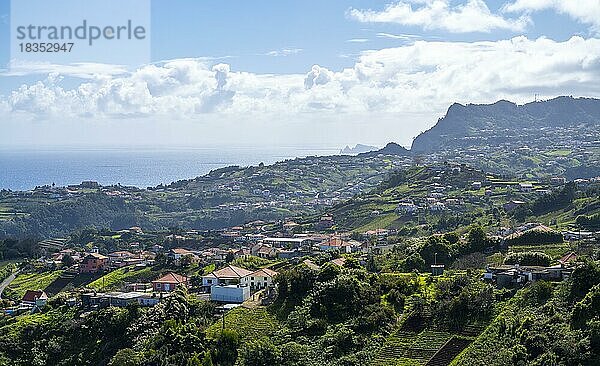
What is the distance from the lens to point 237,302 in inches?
1364

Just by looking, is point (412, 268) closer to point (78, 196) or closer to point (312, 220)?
point (312, 220)

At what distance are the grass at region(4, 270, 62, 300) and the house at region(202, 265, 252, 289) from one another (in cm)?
1527

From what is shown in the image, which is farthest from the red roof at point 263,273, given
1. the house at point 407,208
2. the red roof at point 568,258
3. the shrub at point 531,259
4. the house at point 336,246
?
the house at point 407,208

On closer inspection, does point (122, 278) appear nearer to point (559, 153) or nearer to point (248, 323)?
point (248, 323)

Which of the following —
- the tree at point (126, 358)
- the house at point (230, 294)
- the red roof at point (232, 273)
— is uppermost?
the red roof at point (232, 273)

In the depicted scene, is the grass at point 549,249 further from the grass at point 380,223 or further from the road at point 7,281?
the road at point 7,281

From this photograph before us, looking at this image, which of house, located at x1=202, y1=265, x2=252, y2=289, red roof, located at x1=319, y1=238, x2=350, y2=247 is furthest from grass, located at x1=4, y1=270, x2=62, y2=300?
red roof, located at x1=319, y1=238, x2=350, y2=247

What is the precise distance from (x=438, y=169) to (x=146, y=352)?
78.0 meters

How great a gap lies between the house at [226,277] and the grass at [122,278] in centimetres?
839

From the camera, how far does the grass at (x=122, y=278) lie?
148 ft

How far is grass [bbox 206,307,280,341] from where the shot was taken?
28766 mm

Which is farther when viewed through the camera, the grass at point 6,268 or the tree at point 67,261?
the grass at point 6,268

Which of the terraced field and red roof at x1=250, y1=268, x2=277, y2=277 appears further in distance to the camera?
red roof at x1=250, y1=268, x2=277, y2=277

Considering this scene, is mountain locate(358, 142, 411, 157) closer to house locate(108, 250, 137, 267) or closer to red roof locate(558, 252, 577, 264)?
house locate(108, 250, 137, 267)
